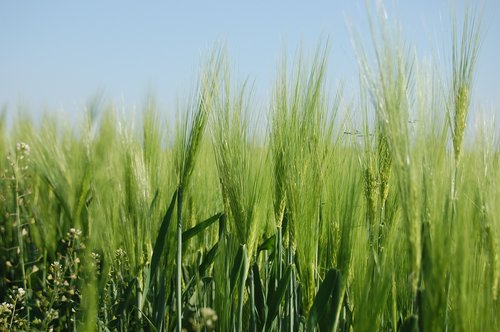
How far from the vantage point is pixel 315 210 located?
1711 millimetres

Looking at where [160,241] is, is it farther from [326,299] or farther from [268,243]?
[326,299]

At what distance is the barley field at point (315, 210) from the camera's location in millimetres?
1320

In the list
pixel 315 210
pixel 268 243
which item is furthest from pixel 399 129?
pixel 268 243

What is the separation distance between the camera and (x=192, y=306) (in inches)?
88.0

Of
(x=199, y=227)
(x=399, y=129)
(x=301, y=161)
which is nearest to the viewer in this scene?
(x=399, y=129)

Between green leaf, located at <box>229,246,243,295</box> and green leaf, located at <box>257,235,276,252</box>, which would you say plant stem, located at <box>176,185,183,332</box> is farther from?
green leaf, located at <box>257,235,276,252</box>

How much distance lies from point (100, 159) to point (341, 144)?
3.77 ft

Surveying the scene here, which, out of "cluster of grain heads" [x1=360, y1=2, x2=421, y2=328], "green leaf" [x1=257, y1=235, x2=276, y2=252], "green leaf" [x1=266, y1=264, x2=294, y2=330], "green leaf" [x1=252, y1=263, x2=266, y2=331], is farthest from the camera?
"green leaf" [x1=257, y1=235, x2=276, y2=252]

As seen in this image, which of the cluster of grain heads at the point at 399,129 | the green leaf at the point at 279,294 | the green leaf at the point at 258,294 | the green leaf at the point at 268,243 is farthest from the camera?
the green leaf at the point at 268,243

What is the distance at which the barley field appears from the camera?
1320 millimetres

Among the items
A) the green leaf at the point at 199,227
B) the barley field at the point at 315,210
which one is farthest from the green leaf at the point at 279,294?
the green leaf at the point at 199,227

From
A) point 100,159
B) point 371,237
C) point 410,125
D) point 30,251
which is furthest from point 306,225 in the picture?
point 30,251

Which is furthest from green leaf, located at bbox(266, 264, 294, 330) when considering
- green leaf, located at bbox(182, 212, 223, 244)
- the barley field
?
green leaf, located at bbox(182, 212, 223, 244)

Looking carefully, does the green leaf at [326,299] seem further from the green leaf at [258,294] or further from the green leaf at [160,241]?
the green leaf at [160,241]
